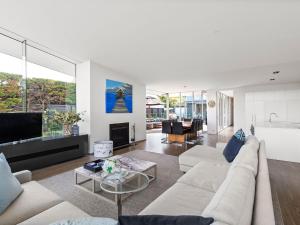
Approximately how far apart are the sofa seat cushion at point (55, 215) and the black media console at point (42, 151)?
94.7 inches

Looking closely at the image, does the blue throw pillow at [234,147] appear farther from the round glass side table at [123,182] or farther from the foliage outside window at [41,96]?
the foliage outside window at [41,96]

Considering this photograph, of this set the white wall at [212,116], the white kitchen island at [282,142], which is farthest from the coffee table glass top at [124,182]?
the white wall at [212,116]

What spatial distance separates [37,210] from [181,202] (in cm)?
127

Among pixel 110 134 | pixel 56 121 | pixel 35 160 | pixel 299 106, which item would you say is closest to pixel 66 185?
pixel 35 160

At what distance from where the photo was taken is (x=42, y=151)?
3.56 m

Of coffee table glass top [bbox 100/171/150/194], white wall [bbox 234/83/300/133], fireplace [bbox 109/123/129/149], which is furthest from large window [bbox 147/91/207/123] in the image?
coffee table glass top [bbox 100/171/150/194]

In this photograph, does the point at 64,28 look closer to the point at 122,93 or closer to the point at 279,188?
the point at 122,93

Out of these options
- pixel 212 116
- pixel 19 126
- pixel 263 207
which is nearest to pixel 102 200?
pixel 263 207

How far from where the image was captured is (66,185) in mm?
2717

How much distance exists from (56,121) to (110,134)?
1555mm

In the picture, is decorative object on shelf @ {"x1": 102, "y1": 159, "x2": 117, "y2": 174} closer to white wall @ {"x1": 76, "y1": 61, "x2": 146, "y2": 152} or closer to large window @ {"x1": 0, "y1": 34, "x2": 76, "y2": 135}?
white wall @ {"x1": 76, "y1": 61, "x2": 146, "y2": 152}

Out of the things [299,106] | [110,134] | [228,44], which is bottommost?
[110,134]

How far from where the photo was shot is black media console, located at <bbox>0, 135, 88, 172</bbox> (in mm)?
3131

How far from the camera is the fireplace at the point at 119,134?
5211 millimetres
